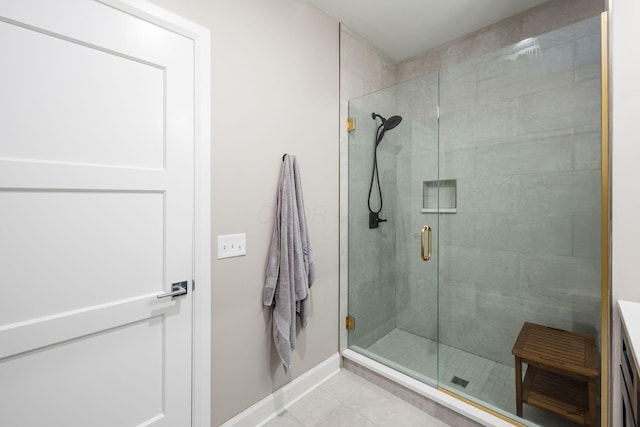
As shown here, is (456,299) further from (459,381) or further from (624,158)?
(624,158)

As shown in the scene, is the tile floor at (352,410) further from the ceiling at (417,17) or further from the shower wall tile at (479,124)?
the ceiling at (417,17)

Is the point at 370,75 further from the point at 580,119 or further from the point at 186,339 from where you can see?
the point at 186,339

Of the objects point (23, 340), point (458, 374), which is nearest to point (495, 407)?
point (458, 374)

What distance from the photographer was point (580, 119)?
56.7 inches

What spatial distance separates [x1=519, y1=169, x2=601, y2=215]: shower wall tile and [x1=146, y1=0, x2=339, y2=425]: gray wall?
1281mm

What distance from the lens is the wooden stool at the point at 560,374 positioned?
1.27m

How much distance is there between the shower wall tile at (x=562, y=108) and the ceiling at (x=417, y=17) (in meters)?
0.77

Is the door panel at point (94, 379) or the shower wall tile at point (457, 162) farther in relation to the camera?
the shower wall tile at point (457, 162)

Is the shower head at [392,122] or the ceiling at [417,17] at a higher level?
the ceiling at [417,17]

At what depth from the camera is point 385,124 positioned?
6.72ft

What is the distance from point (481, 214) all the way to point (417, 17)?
149 centimetres

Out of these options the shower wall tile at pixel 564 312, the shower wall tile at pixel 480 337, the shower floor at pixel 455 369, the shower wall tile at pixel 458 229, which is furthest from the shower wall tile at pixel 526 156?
the shower floor at pixel 455 369

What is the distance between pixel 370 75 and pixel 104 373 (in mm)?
2541

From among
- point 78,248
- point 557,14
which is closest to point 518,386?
point 78,248
